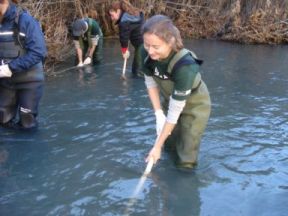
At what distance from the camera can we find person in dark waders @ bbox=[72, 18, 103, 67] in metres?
9.40

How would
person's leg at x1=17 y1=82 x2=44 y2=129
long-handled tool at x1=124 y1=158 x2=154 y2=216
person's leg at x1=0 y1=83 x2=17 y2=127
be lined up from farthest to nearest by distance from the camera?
person's leg at x1=0 y1=83 x2=17 y2=127
person's leg at x1=17 y1=82 x2=44 y2=129
long-handled tool at x1=124 y1=158 x2=154 y2=216

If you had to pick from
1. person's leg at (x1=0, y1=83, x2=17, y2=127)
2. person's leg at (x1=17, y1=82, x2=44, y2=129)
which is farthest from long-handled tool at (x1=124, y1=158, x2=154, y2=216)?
person's leg at (x1=0, y1=83, x2=17, y2=127)

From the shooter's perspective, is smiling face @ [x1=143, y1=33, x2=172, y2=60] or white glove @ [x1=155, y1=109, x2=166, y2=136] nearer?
smiling face @ [x1=143, y1=33, x2=172, y2=60]

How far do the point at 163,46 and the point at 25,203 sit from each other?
1.82m

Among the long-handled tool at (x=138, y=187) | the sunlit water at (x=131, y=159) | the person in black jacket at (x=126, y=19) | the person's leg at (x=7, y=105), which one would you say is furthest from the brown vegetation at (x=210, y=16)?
the long-handled tool at (x=138, y=187)

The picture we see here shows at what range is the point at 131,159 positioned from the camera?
496cm

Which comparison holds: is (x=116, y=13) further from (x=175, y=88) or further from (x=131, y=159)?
(x=175, y=88)

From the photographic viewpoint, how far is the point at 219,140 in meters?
5.55

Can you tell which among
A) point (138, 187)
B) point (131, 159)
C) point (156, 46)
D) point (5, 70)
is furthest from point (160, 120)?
point (5, 70)

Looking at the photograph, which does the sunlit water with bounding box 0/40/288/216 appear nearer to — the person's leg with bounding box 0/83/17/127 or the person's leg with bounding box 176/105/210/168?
the person's leg with bounding box 176/105/210/168

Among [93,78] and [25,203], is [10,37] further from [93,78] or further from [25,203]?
[93,78]

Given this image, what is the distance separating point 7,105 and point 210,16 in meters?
11.5

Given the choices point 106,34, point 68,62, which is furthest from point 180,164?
point 106,34

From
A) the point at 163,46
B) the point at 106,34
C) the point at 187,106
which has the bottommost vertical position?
the point at 106,34
